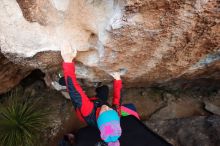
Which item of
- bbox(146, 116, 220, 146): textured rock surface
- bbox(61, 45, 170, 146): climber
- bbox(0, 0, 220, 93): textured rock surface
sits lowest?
bbox(146, 116, 220, 146): textured rock surface

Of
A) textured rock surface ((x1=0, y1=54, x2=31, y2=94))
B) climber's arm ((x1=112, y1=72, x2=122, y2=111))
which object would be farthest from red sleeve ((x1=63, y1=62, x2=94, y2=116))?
textured rock surface ((x1=0, y1=54, x2=31, y2=94))

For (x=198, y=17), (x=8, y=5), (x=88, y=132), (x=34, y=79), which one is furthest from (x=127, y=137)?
(x=34, y=79)

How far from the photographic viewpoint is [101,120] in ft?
11.6

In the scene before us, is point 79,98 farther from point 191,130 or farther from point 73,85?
point 191,130

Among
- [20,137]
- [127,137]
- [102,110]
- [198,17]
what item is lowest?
[20,137]

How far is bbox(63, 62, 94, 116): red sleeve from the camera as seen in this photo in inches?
143

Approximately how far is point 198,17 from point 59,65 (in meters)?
1.79

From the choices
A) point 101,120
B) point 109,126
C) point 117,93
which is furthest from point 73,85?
point 117,93

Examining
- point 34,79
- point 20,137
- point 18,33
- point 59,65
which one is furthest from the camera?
point 34,79

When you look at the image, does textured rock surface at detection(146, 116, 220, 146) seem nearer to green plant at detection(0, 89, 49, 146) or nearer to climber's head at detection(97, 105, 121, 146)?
green plant at detection(0, 89, 49, 146)

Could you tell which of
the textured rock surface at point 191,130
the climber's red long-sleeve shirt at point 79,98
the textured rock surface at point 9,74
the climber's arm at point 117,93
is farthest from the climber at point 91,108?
the textured rock surface at point 191,130

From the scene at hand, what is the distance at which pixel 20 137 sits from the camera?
191 inches

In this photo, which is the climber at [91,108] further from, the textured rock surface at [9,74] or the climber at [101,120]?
the textured rock surface at [9,74]

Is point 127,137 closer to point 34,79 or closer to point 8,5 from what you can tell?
point 8,5
